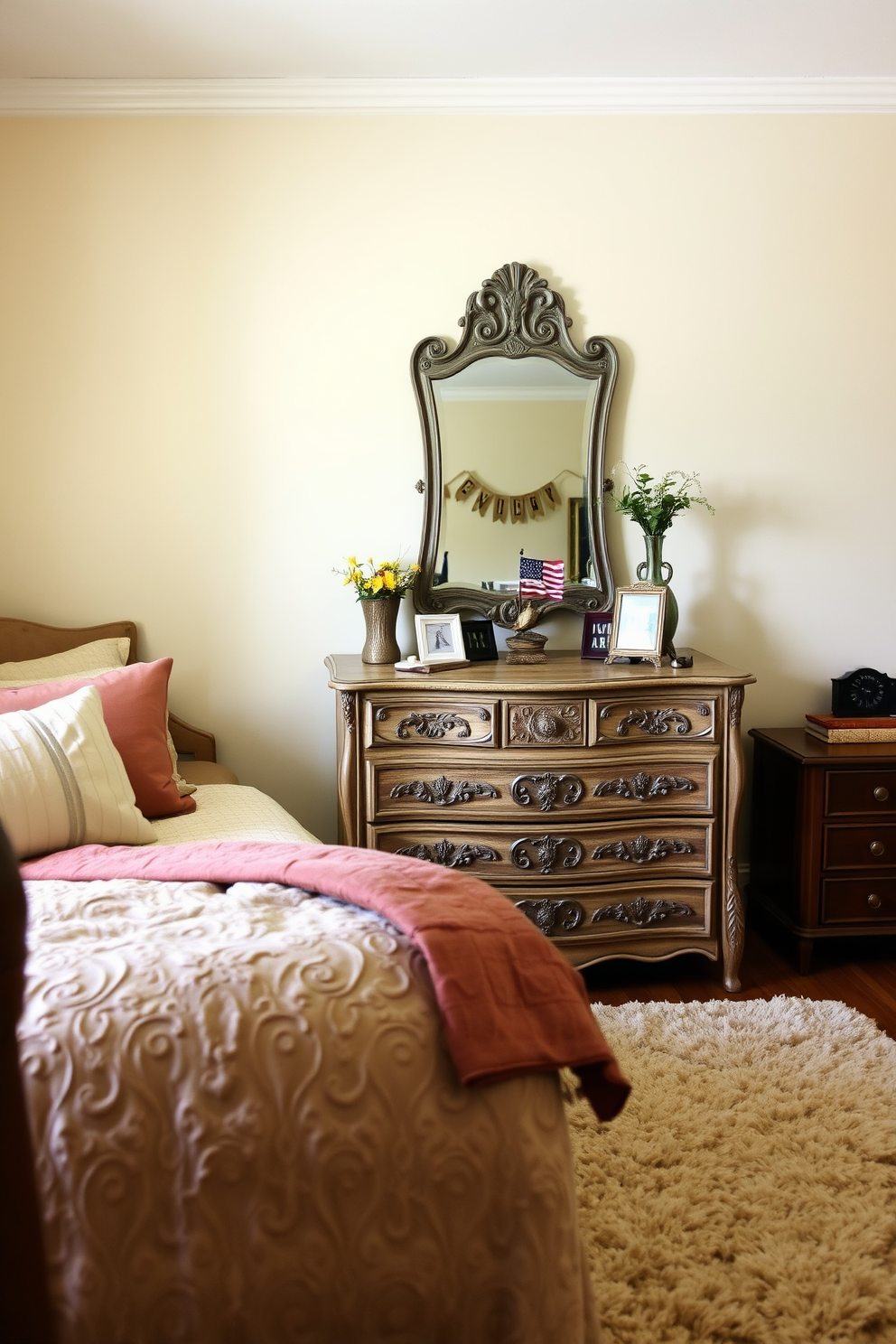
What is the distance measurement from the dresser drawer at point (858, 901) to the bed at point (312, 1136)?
181 centimetres

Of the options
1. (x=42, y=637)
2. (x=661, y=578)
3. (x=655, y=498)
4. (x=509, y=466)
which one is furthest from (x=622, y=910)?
(x=42, y=637)

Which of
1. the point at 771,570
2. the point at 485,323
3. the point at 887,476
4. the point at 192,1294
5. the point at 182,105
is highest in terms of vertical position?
the point at 182,105

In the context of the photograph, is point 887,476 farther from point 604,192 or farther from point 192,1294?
point 192,1294

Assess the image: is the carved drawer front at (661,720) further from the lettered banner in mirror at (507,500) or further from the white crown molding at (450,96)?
the white crown molding at (450,96)

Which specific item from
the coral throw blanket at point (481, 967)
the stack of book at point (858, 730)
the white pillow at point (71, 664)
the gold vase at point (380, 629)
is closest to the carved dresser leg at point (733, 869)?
the stack of book at point (858, 730)

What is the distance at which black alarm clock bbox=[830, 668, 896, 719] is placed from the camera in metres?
3.16

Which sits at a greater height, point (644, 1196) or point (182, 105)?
point (182, 105)

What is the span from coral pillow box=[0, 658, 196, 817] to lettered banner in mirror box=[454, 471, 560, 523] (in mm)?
1181

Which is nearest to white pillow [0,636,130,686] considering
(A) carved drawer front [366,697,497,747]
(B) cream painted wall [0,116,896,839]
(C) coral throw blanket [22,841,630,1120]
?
(B) cream painted wall [0,116,896,839]

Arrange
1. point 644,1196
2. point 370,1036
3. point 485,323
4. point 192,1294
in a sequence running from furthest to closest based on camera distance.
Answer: point 485,323
point 644,1196
point 370,1036
point 192,1294

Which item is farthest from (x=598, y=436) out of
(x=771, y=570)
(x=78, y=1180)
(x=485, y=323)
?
(x=78, y=1180)

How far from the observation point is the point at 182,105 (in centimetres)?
301

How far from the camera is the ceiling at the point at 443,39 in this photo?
2609 mm

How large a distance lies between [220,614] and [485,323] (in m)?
1.25
